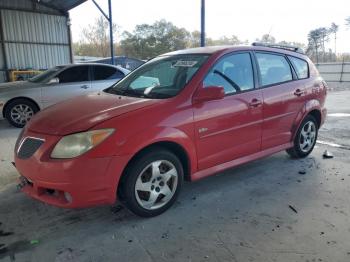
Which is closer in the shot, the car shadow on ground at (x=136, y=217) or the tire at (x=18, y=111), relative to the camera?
the car shadow on ground at (x=136, y=217)

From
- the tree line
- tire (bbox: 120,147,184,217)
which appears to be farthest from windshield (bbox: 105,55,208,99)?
the tree line

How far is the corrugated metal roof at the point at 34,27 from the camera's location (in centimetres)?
1532

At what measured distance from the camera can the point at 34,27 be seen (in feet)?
52.7

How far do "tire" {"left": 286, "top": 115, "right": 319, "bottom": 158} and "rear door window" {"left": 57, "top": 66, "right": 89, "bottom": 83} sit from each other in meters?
5.36

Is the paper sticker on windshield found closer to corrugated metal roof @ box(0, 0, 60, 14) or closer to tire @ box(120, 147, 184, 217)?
tire @ box(120, 147, 184, 217)

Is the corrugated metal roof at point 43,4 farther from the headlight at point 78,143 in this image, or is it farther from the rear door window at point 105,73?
the headlight at point 78,143

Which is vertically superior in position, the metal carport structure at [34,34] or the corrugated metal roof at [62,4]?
the corrugated metal roof at [62,4]

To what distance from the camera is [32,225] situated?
3.09m

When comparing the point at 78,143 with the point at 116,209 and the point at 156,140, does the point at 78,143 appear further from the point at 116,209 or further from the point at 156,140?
the point at 116,209

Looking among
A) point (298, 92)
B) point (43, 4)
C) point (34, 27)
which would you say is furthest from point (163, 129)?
point (43, 4)

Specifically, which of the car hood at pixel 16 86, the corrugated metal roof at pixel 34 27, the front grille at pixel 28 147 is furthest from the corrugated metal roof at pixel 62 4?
the front grille at pixel 28 147

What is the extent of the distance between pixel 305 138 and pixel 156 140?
286cm

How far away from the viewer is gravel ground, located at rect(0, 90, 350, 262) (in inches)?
104

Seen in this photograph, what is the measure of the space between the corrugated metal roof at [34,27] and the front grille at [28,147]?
14.5 metres
